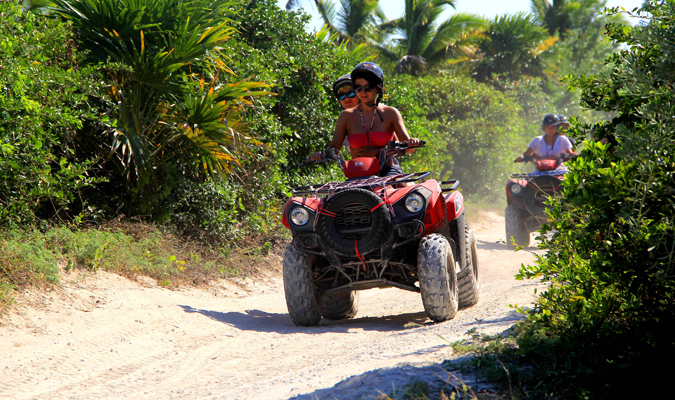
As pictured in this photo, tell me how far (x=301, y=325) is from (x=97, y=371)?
1.99 m

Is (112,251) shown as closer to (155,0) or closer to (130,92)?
(130,92)

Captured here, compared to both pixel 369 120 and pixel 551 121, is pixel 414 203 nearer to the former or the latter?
pixel 369 120

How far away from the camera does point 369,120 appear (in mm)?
5902

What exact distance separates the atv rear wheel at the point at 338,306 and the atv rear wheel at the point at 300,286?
23.4 inches

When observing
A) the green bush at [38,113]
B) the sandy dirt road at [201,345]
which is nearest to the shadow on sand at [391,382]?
the sandy dirt road at [201,345]

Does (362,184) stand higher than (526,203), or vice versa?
(362,184)

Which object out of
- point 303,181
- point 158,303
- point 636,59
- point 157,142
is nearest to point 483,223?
point 303,181

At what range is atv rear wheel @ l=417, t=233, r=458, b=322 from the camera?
4.96 meters

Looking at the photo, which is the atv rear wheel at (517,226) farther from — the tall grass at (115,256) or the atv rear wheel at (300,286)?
the atv rear wheel at (300,286)

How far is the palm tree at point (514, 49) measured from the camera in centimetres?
2797

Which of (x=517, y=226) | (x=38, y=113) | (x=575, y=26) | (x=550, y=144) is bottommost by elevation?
Answer: (x=517, y=226)

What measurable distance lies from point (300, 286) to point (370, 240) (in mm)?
791

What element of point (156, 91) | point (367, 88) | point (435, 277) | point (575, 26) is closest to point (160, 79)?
point (156, 91)

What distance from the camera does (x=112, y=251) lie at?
257 inches
